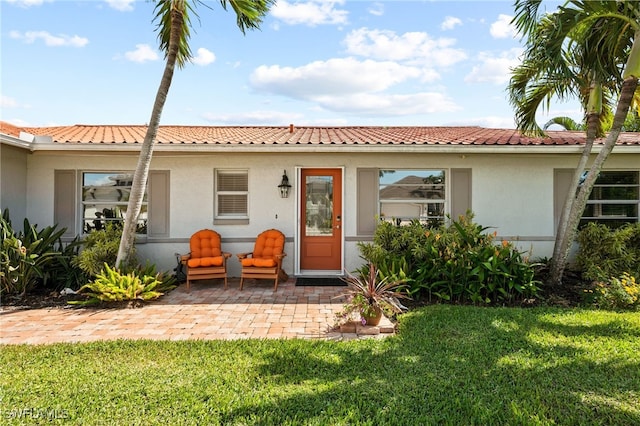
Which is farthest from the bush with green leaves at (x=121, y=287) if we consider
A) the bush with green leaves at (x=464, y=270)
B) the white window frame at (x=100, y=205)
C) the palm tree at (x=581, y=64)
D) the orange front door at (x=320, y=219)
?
the palm tree at (x=581, y=64)

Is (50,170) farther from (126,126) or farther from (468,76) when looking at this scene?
(468,76)

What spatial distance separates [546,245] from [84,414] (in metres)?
8.98

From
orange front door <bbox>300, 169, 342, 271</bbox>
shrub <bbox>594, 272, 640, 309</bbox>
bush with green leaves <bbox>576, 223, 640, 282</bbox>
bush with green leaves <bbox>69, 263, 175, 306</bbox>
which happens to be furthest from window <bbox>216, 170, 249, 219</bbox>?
bush with green leaves <bbox>576, 223, 640, 282</bbox>

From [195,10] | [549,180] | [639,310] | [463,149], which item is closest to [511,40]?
[463,149]

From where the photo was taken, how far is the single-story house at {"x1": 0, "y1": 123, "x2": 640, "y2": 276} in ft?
26.7

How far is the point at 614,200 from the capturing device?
8.34 meters

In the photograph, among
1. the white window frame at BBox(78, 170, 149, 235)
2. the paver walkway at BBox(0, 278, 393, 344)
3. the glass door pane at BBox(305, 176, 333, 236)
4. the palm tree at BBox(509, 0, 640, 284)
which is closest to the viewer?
the paver walkway at BBox(0, 278, 393, 344)

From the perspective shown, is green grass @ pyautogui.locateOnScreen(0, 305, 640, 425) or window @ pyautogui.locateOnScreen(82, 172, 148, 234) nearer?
green grass @ pyautogui.locateOnScreen(0, 305, 640, 425)

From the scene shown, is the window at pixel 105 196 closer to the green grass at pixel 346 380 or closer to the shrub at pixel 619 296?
the green grass at pixel 346 380

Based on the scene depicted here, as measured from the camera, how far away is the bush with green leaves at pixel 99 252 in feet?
21.7

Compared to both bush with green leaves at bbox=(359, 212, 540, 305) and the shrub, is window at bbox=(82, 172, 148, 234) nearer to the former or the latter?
bush with green leaves at bbox=(359, 212, 540, 305)

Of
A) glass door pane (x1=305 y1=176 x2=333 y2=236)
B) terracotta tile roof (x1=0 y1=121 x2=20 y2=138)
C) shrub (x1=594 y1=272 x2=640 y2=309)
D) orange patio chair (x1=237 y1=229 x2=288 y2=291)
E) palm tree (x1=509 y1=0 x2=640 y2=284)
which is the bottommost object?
shrub (x1=594 y1=272 x2=640 y2=309)

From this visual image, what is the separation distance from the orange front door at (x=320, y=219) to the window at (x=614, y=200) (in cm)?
580

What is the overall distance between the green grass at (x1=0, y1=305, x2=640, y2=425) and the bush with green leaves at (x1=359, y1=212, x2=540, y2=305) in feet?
4.34
